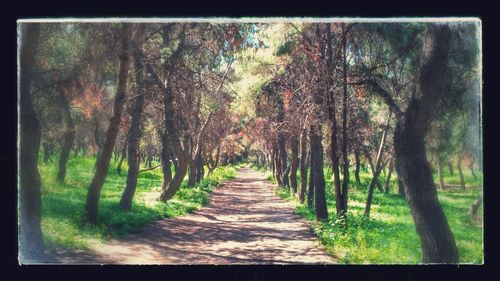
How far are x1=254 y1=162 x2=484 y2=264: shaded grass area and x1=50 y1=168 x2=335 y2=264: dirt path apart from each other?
452mm

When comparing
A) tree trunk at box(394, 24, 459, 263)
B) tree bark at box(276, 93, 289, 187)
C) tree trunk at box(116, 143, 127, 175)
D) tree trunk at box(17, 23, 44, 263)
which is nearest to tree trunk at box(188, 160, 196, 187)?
tree trunk at box(116, 143, 127, 175)

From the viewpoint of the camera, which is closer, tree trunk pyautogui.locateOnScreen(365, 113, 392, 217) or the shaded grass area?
the shaded grass area

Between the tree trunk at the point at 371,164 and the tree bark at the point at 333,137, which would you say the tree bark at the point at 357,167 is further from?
the tree bark at the point at 333,137

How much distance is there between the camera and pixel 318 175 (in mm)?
9312

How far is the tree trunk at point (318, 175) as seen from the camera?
8238 millimetres

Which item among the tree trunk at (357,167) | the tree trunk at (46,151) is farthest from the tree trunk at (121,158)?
the tree trunk at (357,167)

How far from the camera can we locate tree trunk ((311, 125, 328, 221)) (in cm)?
824

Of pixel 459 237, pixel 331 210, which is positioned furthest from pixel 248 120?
pixel 459 237

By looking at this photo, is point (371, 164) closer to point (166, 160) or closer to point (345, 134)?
point (345, 134)

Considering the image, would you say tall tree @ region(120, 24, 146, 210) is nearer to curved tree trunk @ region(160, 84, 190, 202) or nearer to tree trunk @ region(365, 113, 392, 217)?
curved tree trunk @ region(160, 84, 190, 202)

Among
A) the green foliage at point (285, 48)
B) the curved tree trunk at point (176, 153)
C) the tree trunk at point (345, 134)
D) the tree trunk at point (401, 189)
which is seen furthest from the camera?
the curved tree trunk at point (176, 153)

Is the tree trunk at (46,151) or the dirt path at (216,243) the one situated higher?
the tree trunk at (46,151)

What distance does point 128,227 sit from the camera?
682 centimetres

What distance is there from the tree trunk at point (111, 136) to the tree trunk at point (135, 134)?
7.8 inches
